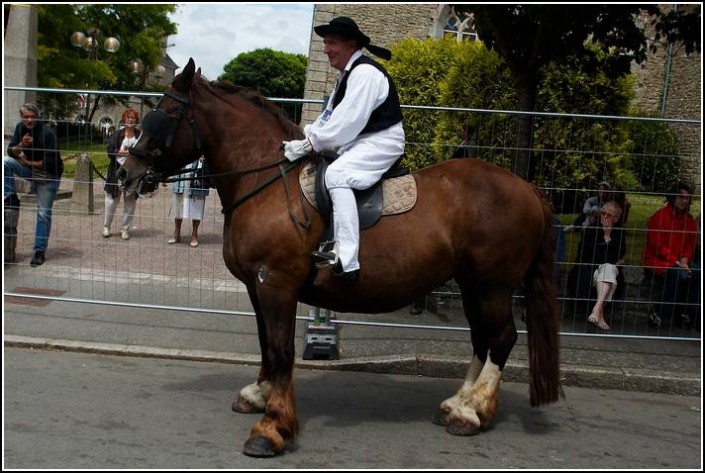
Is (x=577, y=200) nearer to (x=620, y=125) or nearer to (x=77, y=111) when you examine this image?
(x=620, y=125)

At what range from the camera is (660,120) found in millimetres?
6824

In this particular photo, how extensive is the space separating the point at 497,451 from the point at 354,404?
128cm

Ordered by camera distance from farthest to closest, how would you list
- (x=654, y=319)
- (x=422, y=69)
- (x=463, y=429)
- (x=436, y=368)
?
(x=422, y=69), (x=654, y=319), (x=436, y=368), (x=463, y=429)

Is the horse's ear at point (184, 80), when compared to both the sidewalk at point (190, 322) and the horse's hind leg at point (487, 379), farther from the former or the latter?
the horse's hind leg at point (487, 379)

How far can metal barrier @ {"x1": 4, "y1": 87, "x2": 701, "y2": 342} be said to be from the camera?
23.8 feet

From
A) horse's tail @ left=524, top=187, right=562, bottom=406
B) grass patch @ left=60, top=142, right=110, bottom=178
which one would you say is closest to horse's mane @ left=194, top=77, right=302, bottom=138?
horse's tail @ left=524, top=187, right=562, bottom=406

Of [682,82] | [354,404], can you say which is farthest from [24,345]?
[682,82]

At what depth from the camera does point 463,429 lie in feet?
16.9

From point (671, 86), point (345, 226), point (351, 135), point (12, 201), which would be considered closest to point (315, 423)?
point (345, 226)

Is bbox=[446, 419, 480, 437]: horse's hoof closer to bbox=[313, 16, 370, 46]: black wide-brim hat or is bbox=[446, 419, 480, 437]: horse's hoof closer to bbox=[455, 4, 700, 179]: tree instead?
bbox=[313, 16, 370, 46]: black wide-brim hat

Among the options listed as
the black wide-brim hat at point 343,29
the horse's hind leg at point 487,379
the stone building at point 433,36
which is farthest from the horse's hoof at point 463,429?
the stone building at point 433,36

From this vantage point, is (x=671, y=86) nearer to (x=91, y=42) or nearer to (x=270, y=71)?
(x=91, y=42)

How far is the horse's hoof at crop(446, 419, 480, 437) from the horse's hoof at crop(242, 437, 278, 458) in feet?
4.31

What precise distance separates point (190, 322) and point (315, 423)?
289 cm
